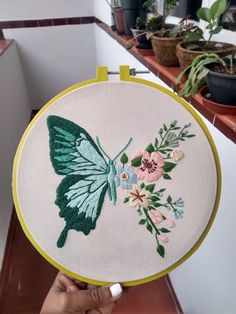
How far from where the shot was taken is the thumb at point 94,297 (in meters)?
0.56

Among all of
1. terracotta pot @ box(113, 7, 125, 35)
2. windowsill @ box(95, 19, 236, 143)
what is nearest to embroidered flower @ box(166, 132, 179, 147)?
windowsill @ box(95, 19, 236, 143)

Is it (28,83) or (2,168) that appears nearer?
(2,168)

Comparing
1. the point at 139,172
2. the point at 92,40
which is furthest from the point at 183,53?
the point at 92,40

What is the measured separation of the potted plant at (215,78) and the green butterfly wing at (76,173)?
0.27m

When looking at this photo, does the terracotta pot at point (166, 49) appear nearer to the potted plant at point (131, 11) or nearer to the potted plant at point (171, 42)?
the potted plant at point (171, 42)

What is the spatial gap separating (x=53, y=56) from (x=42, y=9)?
41 cm

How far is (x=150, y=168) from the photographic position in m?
0.54

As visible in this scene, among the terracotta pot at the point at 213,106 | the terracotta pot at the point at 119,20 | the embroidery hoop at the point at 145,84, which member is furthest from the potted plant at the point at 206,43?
the terracotta pot at the point at 119,20

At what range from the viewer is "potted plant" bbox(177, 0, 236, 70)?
0.67m

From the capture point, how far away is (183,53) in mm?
717

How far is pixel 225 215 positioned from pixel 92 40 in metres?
2.41

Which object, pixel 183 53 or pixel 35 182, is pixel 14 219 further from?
pixel 183 53

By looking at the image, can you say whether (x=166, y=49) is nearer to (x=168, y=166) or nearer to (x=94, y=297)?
(x=168, y=166)

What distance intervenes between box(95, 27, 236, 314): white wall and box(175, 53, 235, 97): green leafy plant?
157 millimetres
